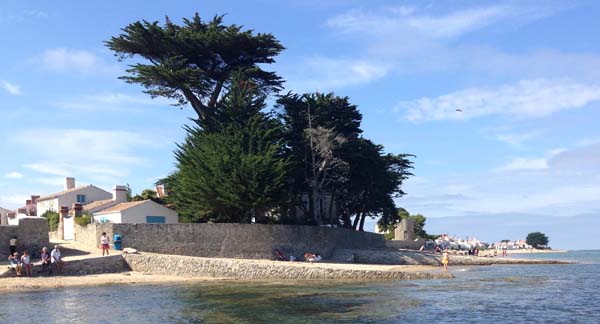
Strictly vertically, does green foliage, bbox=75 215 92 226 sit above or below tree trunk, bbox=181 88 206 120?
below

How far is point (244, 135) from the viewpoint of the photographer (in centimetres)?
4119

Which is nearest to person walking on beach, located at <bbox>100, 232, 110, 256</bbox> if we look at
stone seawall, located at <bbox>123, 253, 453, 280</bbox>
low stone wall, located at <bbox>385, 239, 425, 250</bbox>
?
stone seawall, located at <bbox>123, 253, 453, 280</bbox>

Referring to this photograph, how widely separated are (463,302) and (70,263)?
19.2 m

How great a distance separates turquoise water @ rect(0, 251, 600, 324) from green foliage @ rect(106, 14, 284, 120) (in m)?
18.6

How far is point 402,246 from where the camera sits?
64562 millimetres

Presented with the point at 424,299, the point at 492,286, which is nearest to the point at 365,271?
the point at 492,286

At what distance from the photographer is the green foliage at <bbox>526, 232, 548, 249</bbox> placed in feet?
622

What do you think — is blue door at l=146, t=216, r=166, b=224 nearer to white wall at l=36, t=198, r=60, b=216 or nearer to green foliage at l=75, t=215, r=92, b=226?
green foliage at l=75, t=215, r=92, b=226

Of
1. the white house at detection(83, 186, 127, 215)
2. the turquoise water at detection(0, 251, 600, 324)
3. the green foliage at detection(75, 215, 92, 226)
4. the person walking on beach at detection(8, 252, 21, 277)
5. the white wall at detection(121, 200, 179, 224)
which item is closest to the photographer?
the turquoise water at detection(0, 251, 600, 324)

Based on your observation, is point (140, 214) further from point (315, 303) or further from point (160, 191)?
point (315, 303)

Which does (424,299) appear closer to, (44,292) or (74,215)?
(44,292)

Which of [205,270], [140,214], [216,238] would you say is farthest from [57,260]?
[140,214]

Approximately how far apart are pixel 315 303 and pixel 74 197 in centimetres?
3847

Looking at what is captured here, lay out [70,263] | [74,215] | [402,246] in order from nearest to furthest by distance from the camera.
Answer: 1. [70,263]
2. [74,215]
3. [402,246]
